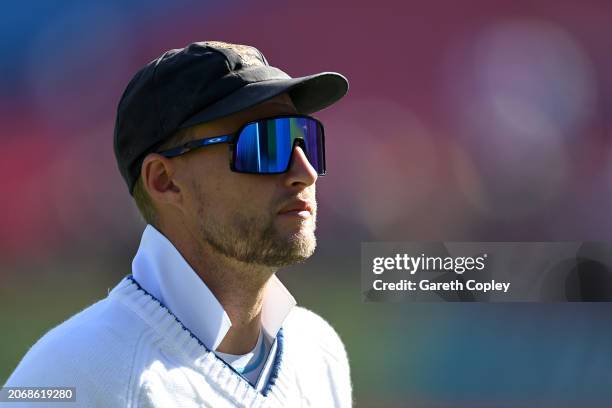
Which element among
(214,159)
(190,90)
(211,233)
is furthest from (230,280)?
(190,90)

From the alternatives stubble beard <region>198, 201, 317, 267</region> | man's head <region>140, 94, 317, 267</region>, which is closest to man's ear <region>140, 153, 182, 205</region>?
man's head <region>140, 94, 317, 267</region>

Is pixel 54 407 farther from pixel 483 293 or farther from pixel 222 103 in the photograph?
pixel 483 293

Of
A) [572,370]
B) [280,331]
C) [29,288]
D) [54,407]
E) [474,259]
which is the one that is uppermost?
[474,259]

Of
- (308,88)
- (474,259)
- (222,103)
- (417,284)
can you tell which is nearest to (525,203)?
(474,259)

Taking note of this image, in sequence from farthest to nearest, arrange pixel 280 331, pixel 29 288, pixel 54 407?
pixel 29 288
pixel 280 331
pixel 54 407

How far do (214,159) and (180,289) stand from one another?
26 cm

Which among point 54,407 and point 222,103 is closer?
point 54,407

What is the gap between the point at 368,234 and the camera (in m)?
3.16

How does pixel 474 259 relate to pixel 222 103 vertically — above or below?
above

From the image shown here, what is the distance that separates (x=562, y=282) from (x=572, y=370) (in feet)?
1.32

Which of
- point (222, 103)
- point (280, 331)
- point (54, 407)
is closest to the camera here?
point (54, 407)

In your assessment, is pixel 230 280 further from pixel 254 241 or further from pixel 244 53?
pixel 244 53

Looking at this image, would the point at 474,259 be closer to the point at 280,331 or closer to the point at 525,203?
the point at 525,203

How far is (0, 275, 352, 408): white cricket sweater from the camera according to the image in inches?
46.4
